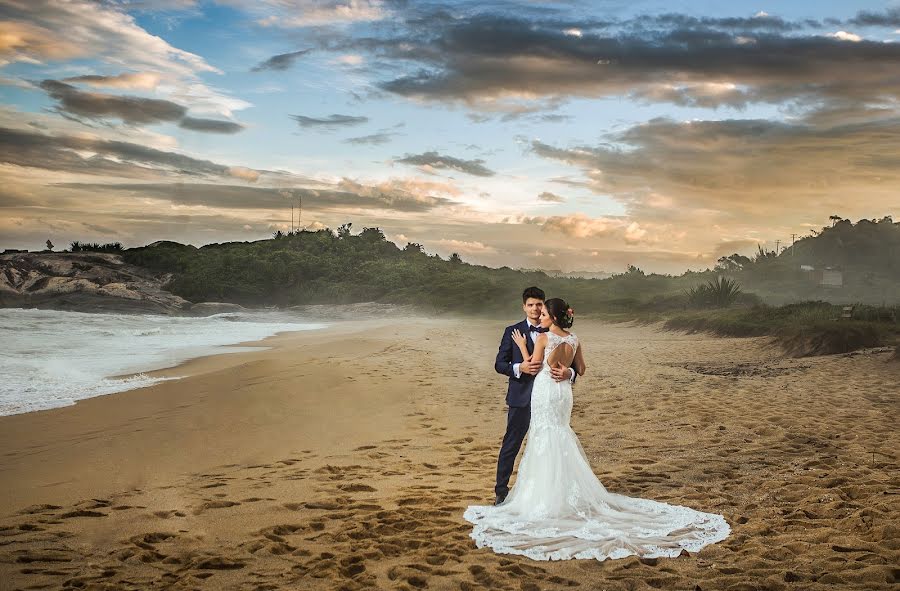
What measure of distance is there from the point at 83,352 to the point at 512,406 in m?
15.7

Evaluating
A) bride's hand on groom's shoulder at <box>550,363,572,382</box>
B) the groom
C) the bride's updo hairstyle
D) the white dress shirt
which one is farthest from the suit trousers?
the bride's updo hairstyle

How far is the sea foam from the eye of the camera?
11648 millimetres

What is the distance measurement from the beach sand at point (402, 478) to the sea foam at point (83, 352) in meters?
0.98

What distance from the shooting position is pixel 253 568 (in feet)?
14.4

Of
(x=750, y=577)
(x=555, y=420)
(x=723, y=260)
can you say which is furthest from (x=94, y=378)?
(x=723, y=260)

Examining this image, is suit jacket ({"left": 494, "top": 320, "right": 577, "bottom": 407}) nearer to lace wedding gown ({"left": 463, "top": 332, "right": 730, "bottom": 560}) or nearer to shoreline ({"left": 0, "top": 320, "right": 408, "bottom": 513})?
lace wedding gown ({"left": 463, "top": 332, "right": 730, "bottom": 560})

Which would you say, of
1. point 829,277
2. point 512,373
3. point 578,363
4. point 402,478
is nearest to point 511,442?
point 512,373

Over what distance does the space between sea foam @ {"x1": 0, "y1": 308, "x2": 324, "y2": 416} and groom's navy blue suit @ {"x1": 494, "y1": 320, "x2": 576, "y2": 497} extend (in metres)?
7.87

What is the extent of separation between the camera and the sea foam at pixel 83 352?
1165 cm

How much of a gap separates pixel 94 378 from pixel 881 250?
61553mm

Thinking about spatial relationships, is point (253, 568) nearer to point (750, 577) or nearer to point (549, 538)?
point (549, 538)

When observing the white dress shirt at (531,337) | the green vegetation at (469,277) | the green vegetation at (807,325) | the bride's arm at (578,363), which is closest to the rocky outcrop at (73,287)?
the green vegetation at (469,277)

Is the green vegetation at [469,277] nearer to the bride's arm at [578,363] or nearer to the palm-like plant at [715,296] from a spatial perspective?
the palm-like plant at [715,296]

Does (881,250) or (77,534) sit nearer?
(77,534)
